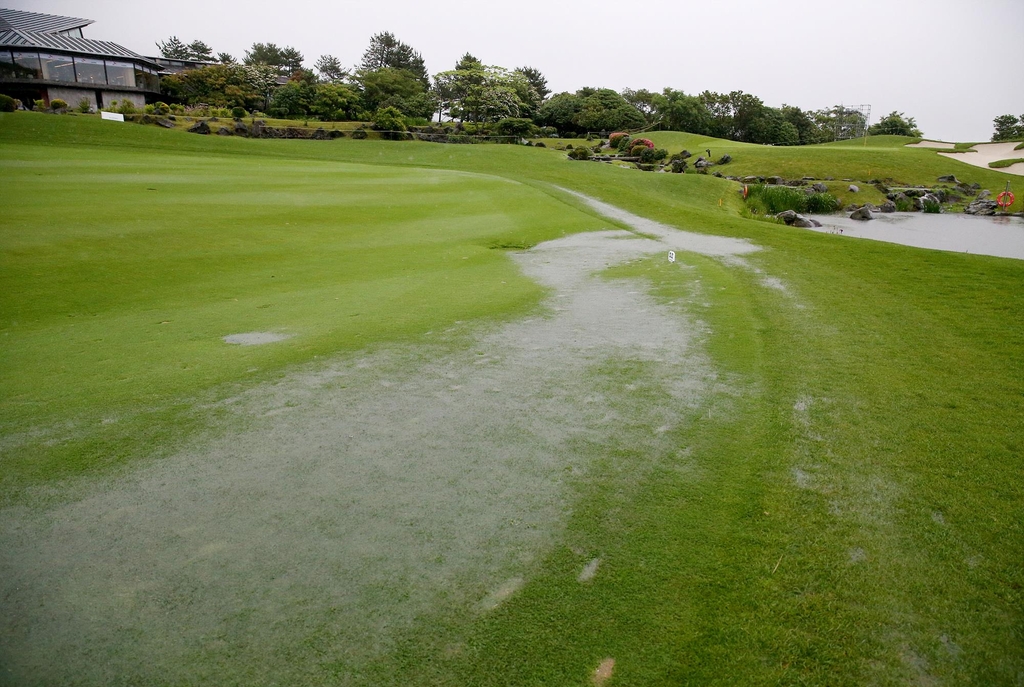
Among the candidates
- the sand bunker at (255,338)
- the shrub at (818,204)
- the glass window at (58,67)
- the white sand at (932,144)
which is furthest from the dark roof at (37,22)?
the white sand at (932,144)

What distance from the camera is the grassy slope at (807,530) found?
2.34m

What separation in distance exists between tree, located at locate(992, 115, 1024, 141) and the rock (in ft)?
109

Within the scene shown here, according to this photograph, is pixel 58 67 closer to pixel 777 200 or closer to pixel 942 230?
pixel 777 200

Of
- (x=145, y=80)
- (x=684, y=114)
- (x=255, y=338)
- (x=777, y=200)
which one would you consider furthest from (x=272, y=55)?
(x=255, y=338)

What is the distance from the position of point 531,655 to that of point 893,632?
5.21 feet

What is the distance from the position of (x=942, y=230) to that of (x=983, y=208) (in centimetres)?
705

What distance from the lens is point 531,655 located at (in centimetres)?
233

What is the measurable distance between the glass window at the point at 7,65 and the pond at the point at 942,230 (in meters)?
51.4

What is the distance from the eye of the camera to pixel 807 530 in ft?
10.4

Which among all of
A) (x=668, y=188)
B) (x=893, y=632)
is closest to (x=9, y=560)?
(x=893, y=632)

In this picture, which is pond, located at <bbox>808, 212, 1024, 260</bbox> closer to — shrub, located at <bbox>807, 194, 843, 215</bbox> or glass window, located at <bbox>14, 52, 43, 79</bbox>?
shrub, located at <bbox>807, 194, 843, 215</bbox>

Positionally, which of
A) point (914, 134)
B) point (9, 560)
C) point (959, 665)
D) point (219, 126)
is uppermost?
point (914, 134)

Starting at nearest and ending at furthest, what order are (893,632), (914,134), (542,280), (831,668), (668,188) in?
(831,668) → (893,632) → (542,280) → (668,188) → (914,134)

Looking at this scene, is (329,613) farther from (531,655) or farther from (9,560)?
(9,560)
